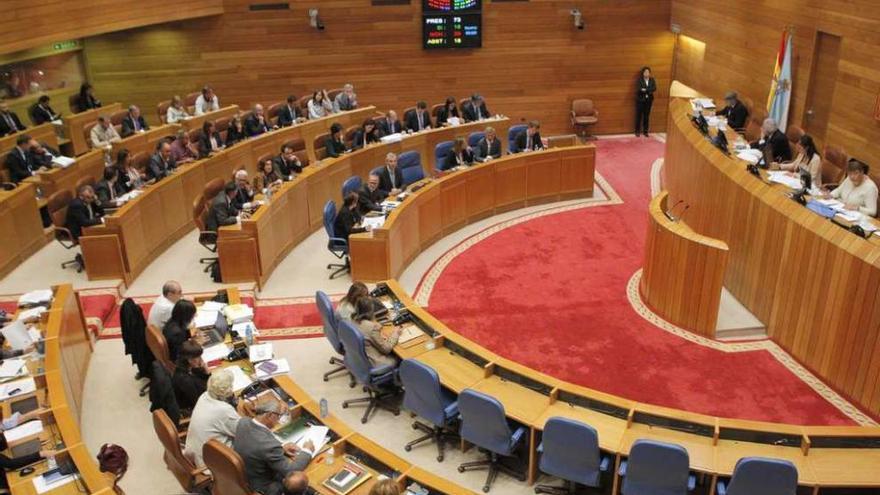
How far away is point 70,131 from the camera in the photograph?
543 inches

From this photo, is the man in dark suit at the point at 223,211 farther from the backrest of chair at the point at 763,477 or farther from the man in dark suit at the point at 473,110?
the backrest of chair at the point at 763,477

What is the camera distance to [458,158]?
1269cm

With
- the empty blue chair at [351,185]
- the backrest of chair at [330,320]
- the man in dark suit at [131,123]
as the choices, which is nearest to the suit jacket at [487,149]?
the empty blue chair at [351,185]

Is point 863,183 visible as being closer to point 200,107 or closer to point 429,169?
point 429,169

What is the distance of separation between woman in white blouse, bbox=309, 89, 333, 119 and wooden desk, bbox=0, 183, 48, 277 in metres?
5.60

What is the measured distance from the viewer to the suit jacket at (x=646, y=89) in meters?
17.0

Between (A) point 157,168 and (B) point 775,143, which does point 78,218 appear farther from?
(B) point 775,143

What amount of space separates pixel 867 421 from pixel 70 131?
13.2m

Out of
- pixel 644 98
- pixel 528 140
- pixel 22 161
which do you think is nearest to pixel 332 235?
pixel 528 140

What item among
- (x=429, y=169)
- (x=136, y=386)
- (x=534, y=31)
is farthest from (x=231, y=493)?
(x=534, y=31)

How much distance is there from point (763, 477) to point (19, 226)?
968cm

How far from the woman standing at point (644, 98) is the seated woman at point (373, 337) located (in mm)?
11852

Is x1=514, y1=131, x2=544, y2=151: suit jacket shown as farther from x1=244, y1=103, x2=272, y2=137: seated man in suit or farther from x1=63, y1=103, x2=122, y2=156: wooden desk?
x1=63, y1=103, x2=122, y2=156: wooden desk

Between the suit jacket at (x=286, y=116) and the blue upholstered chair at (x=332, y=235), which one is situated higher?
the suit jacket at (x=286, y=116)
